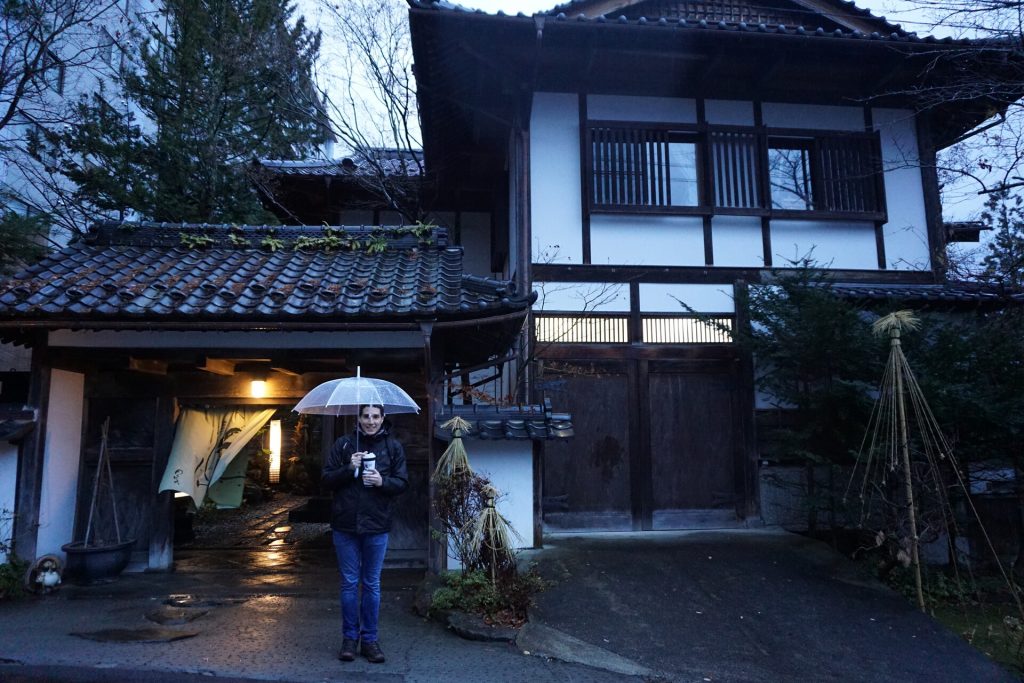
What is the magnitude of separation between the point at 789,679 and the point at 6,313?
25.0 ft

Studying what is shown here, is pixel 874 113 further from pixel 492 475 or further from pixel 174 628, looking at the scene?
pixel 174 628

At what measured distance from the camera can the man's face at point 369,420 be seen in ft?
14.9

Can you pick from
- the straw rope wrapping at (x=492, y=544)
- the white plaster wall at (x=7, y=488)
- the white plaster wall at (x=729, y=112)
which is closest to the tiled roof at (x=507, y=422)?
the straw rope wrapping at (x=492, y=544)

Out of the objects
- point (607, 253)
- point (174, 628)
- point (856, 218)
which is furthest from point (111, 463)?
point (856, 218)

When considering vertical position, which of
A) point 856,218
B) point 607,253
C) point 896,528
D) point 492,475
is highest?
point 856,218

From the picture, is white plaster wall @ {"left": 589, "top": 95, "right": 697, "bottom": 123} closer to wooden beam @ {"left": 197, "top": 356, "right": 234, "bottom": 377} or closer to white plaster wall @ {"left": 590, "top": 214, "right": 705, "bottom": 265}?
white plaster wall @ {"left": 590, "top": 214, "right": 705, "bottom": 265}

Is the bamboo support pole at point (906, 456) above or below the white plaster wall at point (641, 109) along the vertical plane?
below

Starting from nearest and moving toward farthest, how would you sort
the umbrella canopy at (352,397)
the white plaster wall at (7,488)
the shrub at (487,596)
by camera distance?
the umbrella canopy at (352,397) → the shrub at (487,596) → the white plaster wall at (7,488)

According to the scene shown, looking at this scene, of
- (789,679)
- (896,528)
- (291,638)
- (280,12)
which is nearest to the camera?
(789,679)

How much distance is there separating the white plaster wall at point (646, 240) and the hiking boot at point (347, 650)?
5.82m

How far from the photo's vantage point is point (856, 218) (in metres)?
9.03

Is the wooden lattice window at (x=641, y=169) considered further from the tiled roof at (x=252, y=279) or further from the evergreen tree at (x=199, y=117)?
the evergreen tree at (x=199, y=117)

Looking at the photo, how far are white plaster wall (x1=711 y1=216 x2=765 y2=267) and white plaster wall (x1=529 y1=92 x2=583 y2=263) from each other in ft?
6.75

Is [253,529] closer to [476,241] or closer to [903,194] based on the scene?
[476,241]
